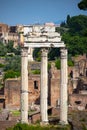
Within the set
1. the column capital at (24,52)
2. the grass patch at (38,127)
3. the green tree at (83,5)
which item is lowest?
the grass patch at (38,127)

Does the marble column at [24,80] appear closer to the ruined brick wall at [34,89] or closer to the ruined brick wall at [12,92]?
the ruined brick wall at [12,92]

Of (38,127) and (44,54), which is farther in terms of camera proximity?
(38,127)

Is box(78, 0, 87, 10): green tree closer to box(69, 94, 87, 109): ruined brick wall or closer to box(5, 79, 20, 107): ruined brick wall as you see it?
box(69, 94, 87, 109): ruined brick wall

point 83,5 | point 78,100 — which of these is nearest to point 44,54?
point 83,5

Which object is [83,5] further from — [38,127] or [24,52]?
[38,127]

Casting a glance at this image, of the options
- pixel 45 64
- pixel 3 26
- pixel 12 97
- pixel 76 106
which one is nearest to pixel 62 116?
pixel 45 64

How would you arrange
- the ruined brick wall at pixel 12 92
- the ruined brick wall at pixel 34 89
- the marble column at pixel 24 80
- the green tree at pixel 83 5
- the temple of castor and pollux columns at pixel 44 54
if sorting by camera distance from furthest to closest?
the ruined brick wall at pixel 34 89, the ruined brick wall at pixel 12 92, the temple of castor and pollux columns at pixel 44 54, the marble column at pixel 24 80, the green tree at pixel 83 5

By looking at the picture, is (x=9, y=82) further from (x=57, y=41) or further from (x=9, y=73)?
(x=57, y=41)

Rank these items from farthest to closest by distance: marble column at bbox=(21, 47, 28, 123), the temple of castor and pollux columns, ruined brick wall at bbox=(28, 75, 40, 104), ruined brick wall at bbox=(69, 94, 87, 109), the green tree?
ruined brick wall at bbox=(28, 75, 40, 104) < ruined brick wall at bbox=(69, 94, 87, 109) < the temple of castor and pollux columns < marble column at bbox=(21, 47, 28, 123) < the green tree

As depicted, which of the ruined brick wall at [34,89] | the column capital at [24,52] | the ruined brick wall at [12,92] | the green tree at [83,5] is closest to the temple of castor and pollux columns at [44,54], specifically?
the column capital at [24,52]

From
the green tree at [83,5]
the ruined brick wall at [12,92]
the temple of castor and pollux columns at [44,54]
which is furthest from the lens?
the ruined brick wall at [12,92]

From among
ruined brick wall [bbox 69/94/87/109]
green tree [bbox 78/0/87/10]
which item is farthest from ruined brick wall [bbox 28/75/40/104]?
green tree [bbox 78/0/87/10]

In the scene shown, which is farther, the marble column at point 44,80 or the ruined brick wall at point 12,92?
the ruined brick wall at point 12,92

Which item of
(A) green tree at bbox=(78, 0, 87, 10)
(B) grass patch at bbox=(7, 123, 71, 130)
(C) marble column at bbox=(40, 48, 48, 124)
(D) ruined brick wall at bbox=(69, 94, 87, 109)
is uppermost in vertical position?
(A) green tree at bbox=(78, 0, 87, 10)
